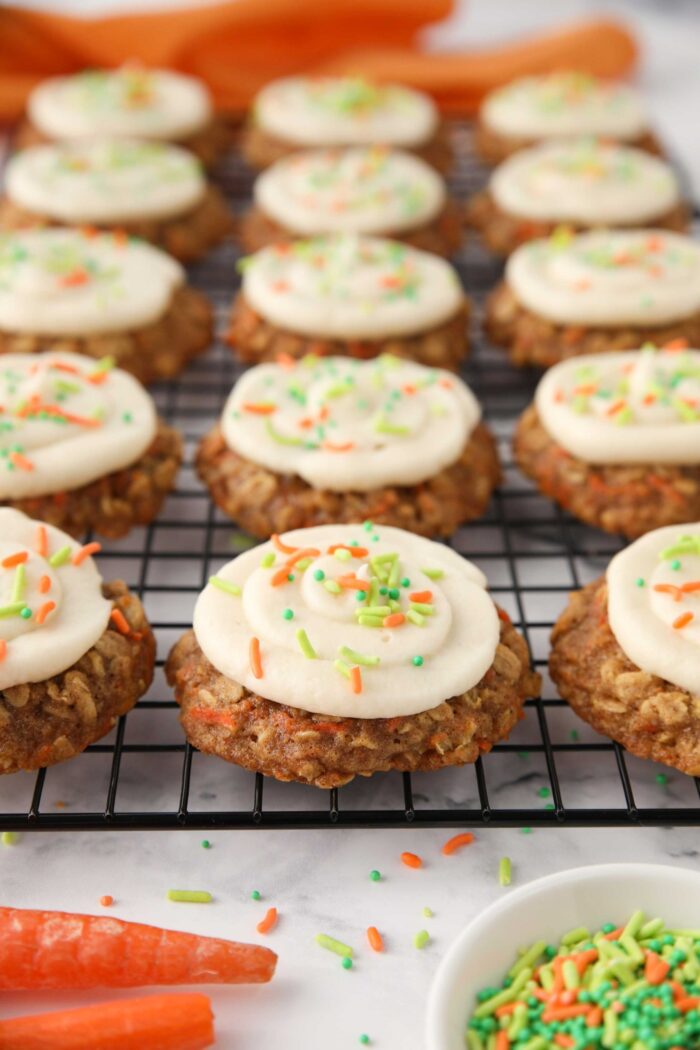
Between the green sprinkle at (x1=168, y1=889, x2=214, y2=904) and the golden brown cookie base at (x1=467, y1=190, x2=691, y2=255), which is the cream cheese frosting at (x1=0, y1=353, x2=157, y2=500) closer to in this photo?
the green sprinkle at (x1=168, y1=889, x2=214, y2=904)

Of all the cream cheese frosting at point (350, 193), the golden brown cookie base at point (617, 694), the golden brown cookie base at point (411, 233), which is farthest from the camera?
the golden brown cookie base at point (411, 233)

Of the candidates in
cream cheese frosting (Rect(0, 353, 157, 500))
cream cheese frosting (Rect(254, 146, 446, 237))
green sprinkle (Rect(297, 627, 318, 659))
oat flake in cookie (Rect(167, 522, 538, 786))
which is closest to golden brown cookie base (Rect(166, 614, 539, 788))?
oat flake in cookie (Rect(167, 522, 538, 786))

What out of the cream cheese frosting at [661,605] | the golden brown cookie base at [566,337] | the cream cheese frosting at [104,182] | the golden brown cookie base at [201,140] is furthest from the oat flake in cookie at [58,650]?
the golden brown cookie base at [201,140]

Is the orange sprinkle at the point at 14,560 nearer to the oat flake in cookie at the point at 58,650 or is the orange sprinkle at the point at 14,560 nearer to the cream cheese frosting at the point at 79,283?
the oat flake in cookie at the point at 58,650

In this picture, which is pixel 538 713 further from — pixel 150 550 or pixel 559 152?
pixel 559 152

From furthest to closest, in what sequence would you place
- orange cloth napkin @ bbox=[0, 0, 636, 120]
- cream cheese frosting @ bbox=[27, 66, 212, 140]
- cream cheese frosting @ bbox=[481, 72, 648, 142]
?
orange cloth napkin @ bbox=[0, 0, 636, 120]
cream cheese frosting @ bbox=[481, 72, 648, 142]
cream cheese frosting @ bbox=[27, 66, 212, 140]

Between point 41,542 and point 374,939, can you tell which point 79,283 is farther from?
point 374,939

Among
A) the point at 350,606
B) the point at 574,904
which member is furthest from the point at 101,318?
the point at 574,904
